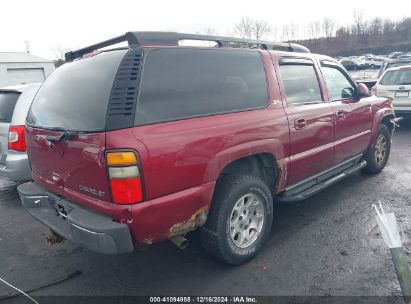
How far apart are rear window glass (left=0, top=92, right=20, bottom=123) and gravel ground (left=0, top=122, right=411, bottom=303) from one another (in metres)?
1.52

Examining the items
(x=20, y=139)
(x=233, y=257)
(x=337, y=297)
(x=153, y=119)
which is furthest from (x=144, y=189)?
(x=20, y=139)

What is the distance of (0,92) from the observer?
16.2ft

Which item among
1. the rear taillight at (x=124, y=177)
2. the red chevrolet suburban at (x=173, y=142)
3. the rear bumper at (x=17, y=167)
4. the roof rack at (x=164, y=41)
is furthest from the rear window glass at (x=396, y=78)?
the rear bumper at (x=17, y=167)

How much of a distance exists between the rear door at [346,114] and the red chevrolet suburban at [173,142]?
15.9 inches

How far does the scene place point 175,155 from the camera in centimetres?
232

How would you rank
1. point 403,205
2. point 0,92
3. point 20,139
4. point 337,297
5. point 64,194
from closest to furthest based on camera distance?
point 337,297
point 64,194
point 403,205
point 20,139
point 0,92

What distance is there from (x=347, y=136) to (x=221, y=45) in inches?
87.6

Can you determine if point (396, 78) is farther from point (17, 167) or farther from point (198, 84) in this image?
point (17, 167)

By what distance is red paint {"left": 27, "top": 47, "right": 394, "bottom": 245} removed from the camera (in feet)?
7.27

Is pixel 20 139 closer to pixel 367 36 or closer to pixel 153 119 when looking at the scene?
pixel 153 119

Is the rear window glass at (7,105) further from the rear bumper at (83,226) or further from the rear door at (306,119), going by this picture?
the rear door at (306,119)

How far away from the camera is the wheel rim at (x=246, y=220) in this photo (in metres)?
2.92

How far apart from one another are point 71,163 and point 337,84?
136 inches

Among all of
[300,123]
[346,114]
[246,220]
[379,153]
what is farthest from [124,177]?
[379,153]
